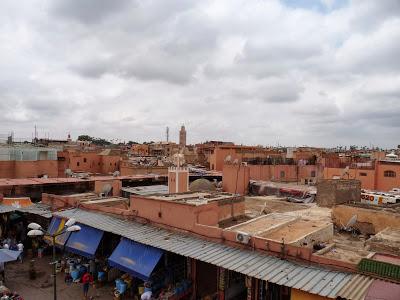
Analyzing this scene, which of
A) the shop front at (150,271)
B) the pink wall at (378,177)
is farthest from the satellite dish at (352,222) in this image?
the pink wall at (378,177)

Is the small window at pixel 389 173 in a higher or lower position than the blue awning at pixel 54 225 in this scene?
higher

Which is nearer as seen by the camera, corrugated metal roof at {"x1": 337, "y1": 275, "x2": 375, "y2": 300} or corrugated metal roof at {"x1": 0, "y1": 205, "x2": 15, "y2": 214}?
corrugated metal roof at {"x1": 337, "y1": 275, "x2": 375, "y2": 300}

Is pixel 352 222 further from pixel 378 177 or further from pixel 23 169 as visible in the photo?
pixel 23 169

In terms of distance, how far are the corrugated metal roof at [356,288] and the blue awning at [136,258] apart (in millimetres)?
7216

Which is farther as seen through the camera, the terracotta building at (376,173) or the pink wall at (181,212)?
the terracotta building at (376,173)

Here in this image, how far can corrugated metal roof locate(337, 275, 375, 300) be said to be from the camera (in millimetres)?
8992

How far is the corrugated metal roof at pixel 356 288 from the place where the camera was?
8.99 metres

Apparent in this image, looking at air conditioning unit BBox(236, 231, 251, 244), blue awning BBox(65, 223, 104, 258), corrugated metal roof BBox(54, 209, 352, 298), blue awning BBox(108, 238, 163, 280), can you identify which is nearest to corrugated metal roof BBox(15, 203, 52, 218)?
blue awning BBox(65, 223, 104, 258)

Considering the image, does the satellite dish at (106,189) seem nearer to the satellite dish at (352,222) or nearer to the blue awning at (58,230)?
the blue awning at (58,230)

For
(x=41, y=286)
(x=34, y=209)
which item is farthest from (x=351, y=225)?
(x=34, y=209)

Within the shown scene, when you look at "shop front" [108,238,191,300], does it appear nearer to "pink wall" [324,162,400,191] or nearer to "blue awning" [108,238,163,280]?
"blue awning" [108,238,163,280]

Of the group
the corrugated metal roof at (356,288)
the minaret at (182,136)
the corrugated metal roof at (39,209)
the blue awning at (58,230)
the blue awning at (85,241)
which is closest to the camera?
the corrugated metal roof at (356,288)

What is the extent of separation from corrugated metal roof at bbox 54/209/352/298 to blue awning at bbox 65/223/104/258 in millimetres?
433

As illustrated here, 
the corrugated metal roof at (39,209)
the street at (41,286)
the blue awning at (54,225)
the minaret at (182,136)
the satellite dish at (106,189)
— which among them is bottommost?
the street at (41,286)
